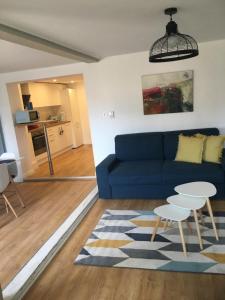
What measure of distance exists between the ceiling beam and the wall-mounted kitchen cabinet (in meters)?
3.19

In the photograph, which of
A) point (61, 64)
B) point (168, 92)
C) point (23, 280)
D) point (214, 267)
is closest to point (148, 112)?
point (168, 92)

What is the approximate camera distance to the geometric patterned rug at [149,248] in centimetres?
236

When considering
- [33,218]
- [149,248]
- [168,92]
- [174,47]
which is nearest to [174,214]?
[149,248]

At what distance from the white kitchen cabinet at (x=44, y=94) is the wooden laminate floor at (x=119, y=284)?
16.7ft

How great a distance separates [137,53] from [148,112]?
3.31 feet

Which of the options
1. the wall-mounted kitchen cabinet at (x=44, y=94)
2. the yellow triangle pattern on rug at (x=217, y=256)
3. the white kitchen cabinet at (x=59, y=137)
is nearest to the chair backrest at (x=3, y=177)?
the yellow triangle pattern on rug at (x=217, y=256)

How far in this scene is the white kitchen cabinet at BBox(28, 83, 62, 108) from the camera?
6750 mm

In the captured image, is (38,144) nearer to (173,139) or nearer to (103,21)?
(173,139)

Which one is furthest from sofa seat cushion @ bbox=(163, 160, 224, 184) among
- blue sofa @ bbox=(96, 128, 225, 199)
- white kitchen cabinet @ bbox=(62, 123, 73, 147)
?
white kitchen cabinet @ bbox=(62, 123, 73, 147)

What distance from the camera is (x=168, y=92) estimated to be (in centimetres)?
444

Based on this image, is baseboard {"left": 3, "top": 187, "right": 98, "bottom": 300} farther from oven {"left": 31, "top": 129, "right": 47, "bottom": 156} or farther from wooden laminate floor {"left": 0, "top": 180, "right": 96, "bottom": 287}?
oven {"left": 31, "top": 129, "right": 47, "bottom": 156}

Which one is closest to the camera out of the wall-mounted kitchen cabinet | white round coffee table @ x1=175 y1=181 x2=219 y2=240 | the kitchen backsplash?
white round coffee table @ x1=175 y1=181 x2=219 y2=240

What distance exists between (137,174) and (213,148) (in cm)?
117

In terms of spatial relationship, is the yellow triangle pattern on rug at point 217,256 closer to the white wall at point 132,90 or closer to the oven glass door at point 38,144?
the white wall at point 132,90
